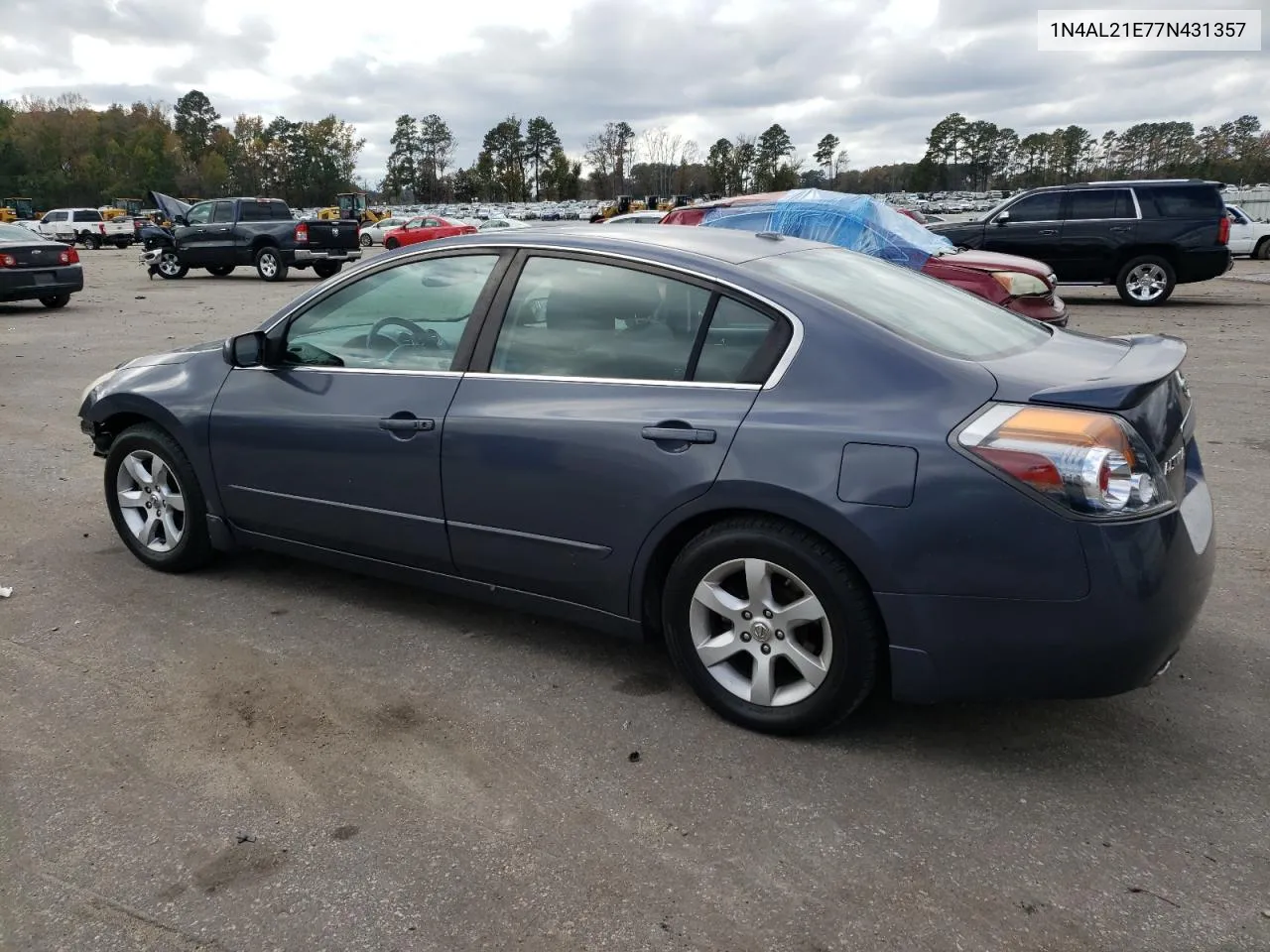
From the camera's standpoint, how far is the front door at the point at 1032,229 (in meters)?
15.6

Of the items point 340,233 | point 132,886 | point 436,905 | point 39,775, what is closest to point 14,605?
Answer: point 39,775

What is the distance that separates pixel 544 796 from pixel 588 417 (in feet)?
3.94

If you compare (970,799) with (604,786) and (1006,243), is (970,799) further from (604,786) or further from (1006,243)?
(1006,243)

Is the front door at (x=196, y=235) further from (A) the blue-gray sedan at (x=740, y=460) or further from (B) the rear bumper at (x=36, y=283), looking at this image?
(A) the blue-gray sedan at (x=740, y=460)

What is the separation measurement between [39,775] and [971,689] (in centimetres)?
276

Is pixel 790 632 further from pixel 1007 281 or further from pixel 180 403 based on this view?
pixel 1007 281

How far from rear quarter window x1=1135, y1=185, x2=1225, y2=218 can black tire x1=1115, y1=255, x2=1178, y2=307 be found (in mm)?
744

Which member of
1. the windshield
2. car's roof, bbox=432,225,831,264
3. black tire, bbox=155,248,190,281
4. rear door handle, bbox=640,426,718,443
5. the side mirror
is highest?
car's roof, bbox=432,225,831,264

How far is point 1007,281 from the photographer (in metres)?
8.80

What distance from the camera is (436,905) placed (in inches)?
94.9

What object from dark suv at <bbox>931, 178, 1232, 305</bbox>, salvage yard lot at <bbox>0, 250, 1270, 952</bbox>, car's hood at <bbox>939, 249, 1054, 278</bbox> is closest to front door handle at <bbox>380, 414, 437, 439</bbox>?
salvage yard lot at <bbox>0, 250, 1270, 952</bbox>

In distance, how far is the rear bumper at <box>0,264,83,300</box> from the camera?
15.9 m

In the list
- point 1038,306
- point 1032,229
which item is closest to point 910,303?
point 1038,306

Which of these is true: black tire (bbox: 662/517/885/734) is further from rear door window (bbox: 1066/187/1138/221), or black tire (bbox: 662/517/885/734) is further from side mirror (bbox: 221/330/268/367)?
rear door window (bbox: 1066/187/1138/221)
